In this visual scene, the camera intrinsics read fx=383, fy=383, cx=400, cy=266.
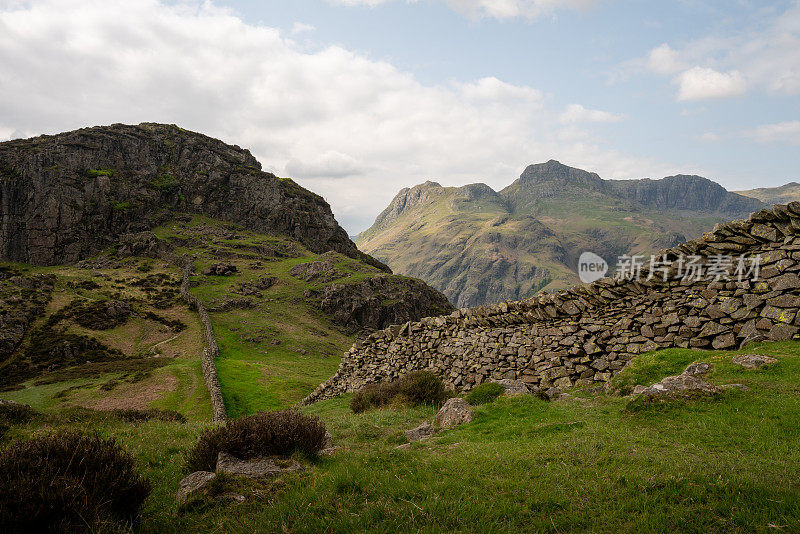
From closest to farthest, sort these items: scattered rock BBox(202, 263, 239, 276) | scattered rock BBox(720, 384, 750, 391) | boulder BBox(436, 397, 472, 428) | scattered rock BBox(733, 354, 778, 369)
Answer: scattered rock BBox(720, 384, 750, 391) → scattered rock BBox(733, 354, 778, 369) → boulder BBox(436, 397, 472, 428) → scattered rock BBox(202, 263, 239, 276)

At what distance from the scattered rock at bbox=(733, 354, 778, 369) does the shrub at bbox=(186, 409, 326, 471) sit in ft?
30.3

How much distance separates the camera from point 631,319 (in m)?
11.6

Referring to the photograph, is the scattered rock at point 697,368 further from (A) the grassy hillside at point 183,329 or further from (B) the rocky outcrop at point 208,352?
(A) the grassy hillside at point 183,329

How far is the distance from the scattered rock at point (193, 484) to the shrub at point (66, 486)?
0.59 m

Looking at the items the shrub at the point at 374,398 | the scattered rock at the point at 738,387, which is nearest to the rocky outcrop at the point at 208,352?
the shrub at the point at 374,398

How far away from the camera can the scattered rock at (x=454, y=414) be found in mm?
9774

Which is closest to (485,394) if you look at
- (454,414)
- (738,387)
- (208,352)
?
(454,414)

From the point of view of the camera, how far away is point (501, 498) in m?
4.92

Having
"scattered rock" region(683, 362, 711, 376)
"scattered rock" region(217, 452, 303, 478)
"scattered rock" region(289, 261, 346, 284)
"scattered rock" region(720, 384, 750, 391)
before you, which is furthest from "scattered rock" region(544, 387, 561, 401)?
"scattered rock" region(289, 261, 346, 284)

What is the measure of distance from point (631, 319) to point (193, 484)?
38.8 ft

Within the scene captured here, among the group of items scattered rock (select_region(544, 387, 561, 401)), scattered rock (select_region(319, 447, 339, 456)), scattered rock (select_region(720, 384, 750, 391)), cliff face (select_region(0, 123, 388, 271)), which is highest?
cliff face (select_region(0, 123, 388, 271))

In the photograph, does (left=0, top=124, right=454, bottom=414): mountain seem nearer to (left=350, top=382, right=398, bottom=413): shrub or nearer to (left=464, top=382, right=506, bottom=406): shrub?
(left=350, top=382, right=398, bottom=413): shrub

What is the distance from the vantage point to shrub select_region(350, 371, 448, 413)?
14.2 m

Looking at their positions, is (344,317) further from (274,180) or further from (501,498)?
(274,180)
